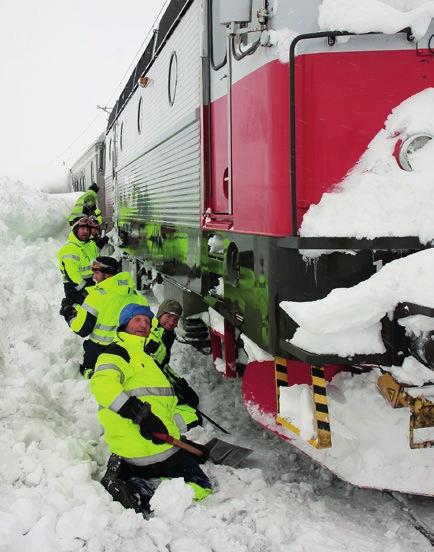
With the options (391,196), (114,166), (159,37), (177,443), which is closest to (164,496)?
(177,443)

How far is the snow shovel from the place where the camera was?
3676 mm

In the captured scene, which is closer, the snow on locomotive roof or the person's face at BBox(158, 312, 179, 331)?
the snow on locomotive roof

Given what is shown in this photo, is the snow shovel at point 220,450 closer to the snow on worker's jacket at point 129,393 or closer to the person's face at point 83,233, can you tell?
the snow on worker's jacket at point 129,393

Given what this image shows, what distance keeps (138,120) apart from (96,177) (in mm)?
8481

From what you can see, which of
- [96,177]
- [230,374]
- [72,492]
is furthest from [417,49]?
[96,177]

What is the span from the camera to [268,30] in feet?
9.16

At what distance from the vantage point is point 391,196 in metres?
2.63

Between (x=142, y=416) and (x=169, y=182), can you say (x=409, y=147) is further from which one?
(x=169, y=182)

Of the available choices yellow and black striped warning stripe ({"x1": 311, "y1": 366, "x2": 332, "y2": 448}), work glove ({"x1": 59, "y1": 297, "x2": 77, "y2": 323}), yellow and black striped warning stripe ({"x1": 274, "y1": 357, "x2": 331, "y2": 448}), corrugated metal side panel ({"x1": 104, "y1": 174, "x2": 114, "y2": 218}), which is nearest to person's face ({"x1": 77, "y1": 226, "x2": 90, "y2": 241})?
work glove ({"x1": 59, "y1": 297, "x2": 77, "y2": 323})

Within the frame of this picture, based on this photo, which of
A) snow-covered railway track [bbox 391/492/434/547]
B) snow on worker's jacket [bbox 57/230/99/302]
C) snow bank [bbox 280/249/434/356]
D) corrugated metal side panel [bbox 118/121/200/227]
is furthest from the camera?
snow on worker's jacket [bbox 57/230/99/302]

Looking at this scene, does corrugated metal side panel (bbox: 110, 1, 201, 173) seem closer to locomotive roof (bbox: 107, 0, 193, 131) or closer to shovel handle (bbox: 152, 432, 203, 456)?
locomotive roof (bbox: 107, 0, 193, 131)

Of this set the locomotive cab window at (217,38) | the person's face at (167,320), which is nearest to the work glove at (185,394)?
the person's face at (167,320)

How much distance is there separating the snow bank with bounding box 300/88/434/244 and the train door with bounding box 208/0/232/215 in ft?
3.08

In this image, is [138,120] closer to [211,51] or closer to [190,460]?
[211,51]
